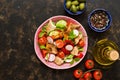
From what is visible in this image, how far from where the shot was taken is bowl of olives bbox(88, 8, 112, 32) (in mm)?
1667

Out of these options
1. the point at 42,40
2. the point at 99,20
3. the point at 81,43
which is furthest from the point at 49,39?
the point at 99,20

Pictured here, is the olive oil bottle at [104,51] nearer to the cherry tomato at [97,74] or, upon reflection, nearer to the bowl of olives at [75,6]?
the cherry tomato at [97,74]

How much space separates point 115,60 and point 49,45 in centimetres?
32

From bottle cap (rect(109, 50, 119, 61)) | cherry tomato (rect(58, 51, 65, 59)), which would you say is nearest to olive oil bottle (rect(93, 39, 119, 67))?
bottle cap (rect(109, 50, 119, 61))

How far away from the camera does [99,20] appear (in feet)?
5.53

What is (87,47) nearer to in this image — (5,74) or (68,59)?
(68,59)

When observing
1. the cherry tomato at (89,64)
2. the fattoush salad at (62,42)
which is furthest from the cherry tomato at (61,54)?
the cherry tomato at (89,64)

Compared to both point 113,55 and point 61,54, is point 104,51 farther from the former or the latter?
point 61,54

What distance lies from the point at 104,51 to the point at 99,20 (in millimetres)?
159

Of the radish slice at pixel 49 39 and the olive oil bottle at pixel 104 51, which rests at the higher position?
the radish slice at pixel 49 39

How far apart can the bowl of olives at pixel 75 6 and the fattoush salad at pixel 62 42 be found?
2.3 inches

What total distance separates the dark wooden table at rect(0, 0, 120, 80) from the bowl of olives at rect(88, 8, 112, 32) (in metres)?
0.04

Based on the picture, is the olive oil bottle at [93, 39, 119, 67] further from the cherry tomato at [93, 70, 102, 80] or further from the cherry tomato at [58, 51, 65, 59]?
the cherry tomato at [58, 51, 65, 59]

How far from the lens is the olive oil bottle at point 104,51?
1.61 metres
